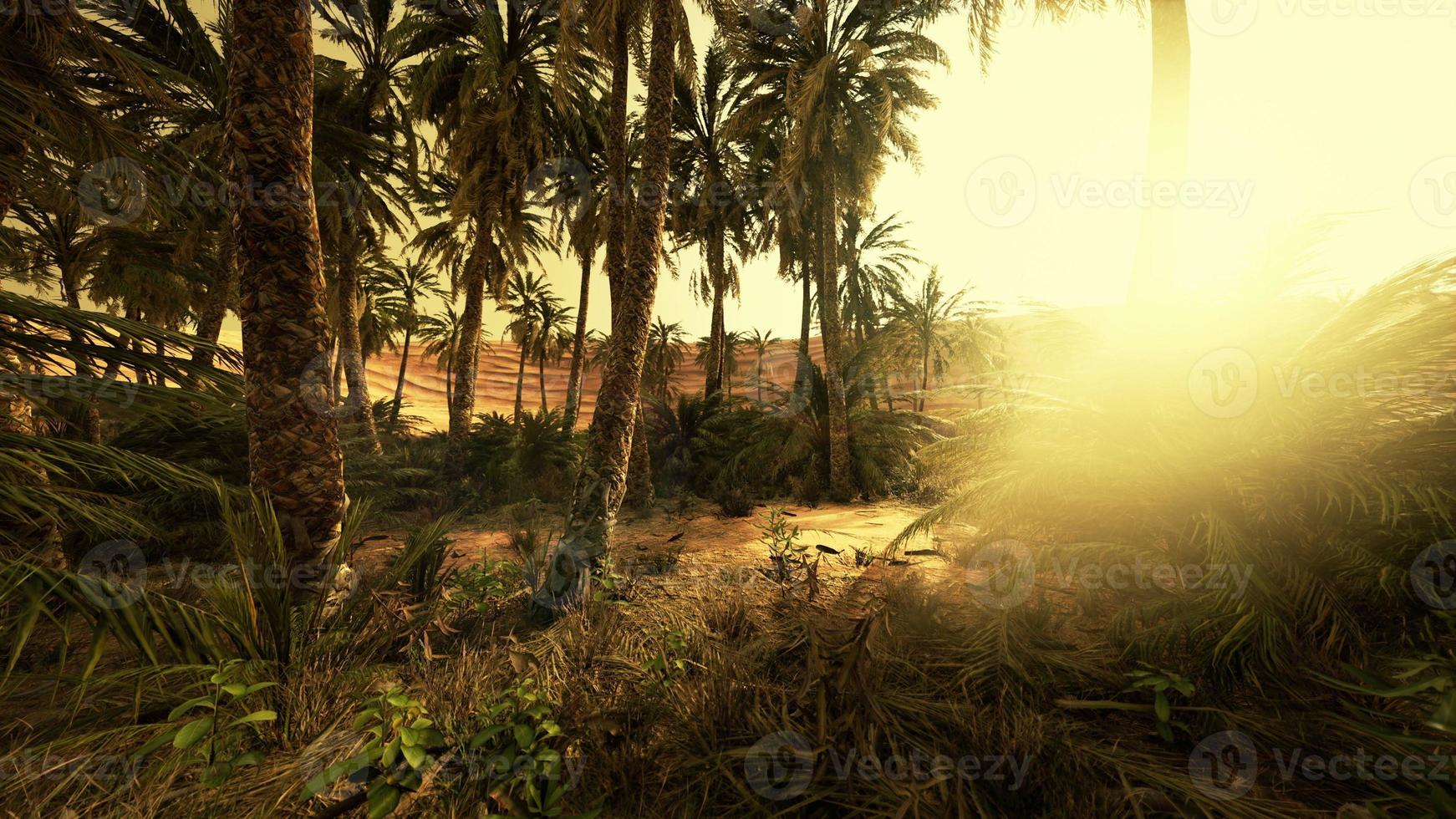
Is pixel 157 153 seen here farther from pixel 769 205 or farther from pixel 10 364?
pixel 769 205

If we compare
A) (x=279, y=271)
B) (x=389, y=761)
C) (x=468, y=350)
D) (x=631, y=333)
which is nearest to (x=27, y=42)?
(x=279, y=271)

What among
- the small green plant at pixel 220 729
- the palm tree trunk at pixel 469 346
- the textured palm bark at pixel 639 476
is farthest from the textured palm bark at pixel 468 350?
the small green plant at pixel 220 729

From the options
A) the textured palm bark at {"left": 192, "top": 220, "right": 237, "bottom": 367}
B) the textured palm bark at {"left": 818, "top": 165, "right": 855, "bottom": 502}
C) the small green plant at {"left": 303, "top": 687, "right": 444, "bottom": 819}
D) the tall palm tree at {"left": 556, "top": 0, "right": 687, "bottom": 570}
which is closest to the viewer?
the small green plant at {"left": 303, "top": 687, "right": 444, "bottom": 819}

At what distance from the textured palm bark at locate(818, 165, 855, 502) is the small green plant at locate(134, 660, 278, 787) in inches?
363

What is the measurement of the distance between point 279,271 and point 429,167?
1307 centimetres

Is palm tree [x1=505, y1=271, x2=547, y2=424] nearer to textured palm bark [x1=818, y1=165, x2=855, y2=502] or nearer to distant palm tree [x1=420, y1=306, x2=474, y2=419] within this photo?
distant palm tree [x1=420, y1=306, x2=474, y2=419]

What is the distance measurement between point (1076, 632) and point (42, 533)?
7.87 m

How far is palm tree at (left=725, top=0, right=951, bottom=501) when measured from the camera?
1045cm

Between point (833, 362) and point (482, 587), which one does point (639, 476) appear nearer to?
point (833, 362)

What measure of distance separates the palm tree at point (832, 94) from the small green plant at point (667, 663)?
7626mm

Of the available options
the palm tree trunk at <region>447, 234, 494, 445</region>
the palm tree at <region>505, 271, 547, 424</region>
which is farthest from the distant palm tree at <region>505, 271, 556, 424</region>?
the palm tree trunk at <region>447, 234, 494, 445</region>

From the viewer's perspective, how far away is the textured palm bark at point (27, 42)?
9.13ft

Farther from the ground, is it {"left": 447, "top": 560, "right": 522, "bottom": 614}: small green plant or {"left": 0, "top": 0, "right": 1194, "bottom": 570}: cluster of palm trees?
{"left": 0, "top": 0, "right": 1194, "bottom": 570}: cluster of palm trees

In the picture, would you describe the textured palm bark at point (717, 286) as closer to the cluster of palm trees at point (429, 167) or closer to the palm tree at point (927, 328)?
the cluster of palm trees at point (429, 167)
